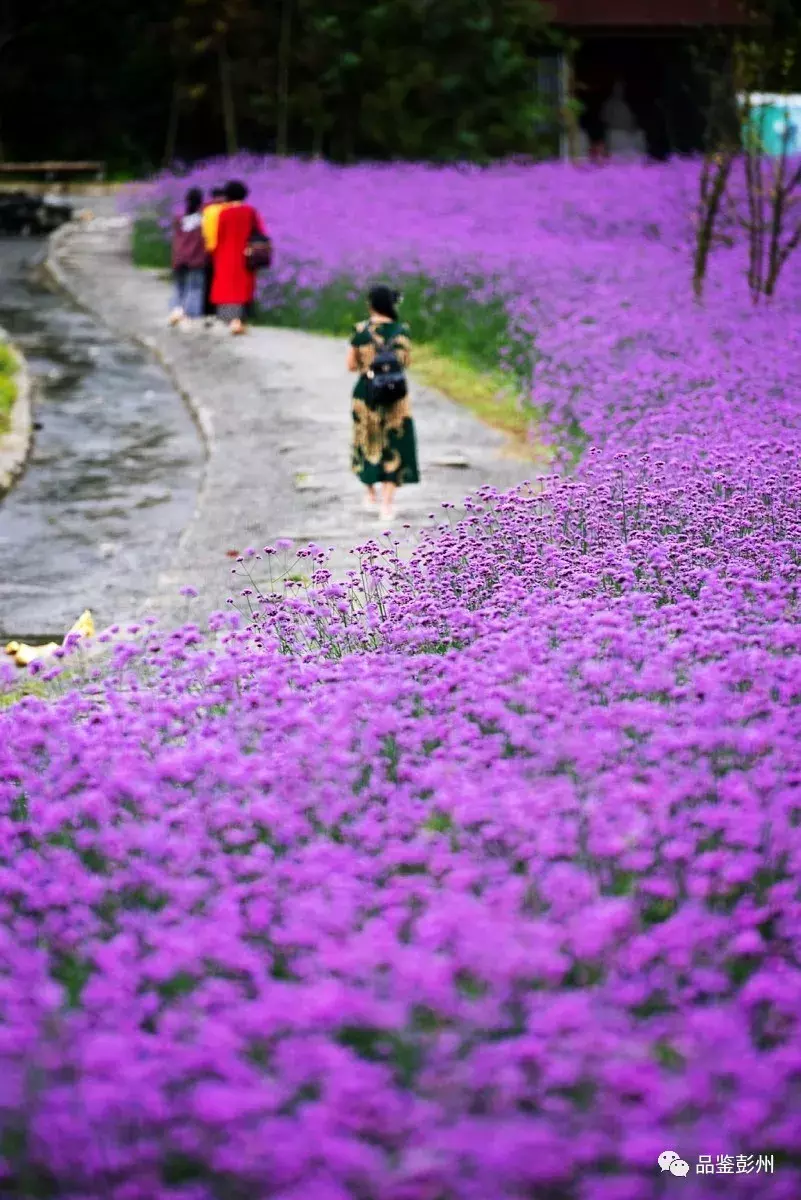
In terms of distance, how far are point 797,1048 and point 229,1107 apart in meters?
0.85

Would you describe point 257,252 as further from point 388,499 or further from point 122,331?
point 388,499

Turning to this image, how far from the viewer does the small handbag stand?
17.1 m

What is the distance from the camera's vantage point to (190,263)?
17500 mm

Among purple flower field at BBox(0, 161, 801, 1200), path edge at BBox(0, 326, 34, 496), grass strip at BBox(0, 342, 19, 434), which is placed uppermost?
purple flower field at BBox(0, 161, 801, 1200)

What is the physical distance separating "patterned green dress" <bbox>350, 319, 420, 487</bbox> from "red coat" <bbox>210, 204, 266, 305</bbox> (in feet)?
26.7

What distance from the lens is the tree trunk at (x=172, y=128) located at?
3389 centimetres

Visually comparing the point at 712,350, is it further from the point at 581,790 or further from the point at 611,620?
the point at 581,790

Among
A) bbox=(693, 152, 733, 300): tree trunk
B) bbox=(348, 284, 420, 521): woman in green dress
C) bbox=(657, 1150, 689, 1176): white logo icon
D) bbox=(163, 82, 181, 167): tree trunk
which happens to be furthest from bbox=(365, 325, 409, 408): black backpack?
bbox=(163, 82, 181, 167): tree trunk

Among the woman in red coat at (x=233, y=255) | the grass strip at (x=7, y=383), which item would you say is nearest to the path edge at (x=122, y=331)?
the woman in red coat at (x=233, y=255)

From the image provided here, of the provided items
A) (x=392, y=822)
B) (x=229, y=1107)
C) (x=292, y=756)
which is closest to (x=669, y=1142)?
(x=229, y=1107)

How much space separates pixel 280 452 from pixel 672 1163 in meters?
9.21

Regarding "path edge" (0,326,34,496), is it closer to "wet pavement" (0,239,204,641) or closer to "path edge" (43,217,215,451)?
"wet pavement" (0,239,204,641)

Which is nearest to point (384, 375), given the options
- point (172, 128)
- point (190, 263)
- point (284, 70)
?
point (190, 263)

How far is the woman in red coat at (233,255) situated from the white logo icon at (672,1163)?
1547 centimetres
